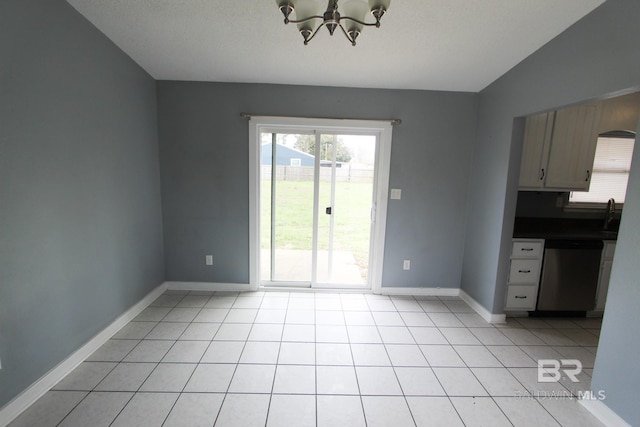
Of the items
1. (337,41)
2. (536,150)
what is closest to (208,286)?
(337,41)

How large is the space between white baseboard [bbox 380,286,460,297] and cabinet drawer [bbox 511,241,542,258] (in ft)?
2.81

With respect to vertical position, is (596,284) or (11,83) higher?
(11,83)

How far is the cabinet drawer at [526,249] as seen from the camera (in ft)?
9.26

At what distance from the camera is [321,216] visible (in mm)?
3352

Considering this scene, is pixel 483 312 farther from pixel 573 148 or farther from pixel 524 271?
pixel 573 148

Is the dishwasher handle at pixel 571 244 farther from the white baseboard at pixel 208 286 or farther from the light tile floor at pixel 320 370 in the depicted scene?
the white baseboard at pixel 208 286

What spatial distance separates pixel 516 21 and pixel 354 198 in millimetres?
2045

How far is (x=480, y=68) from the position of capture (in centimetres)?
263

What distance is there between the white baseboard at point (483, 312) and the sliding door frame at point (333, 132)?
1.00 meters

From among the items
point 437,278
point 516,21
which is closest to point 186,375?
point 437,278

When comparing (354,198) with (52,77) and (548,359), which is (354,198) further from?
(52,77)

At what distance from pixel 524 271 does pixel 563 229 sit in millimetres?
768

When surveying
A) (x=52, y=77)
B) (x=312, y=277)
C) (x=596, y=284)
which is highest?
(x=52, y=77)

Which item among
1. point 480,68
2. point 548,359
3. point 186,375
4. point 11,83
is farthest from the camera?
point 480,68
